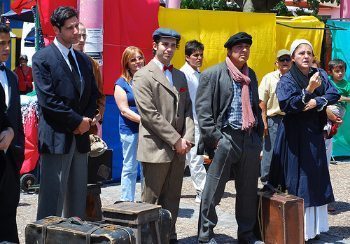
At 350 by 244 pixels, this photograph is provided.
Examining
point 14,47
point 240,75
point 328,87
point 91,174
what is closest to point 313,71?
point 328,87

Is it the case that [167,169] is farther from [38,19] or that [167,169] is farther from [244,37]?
[38,19]

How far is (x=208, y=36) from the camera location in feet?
34.3

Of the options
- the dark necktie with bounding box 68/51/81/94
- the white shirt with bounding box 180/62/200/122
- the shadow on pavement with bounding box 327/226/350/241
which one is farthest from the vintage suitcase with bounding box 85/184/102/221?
the shadow on pavement with bounding box 327/226/350/241

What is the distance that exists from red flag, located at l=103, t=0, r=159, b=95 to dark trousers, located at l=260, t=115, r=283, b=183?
1.94 metres

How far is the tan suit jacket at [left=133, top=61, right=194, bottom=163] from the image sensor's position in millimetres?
6371

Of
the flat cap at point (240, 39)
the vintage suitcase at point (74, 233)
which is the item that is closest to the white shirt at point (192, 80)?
the flat cap at point (240, 39)

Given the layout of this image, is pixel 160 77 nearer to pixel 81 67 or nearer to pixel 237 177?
pixel 81 67

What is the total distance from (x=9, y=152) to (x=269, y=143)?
4.56m

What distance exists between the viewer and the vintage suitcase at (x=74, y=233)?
4.84m

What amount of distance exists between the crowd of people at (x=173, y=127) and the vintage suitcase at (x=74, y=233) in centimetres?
34

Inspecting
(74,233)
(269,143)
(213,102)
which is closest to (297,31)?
(269,143)

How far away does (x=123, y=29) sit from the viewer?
957 centimetres

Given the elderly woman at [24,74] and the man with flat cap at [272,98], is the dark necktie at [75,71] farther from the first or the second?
the elderly woman at [24,74]

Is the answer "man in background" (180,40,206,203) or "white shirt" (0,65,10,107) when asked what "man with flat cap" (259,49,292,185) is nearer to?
"man in background" (180,40,206,203)
